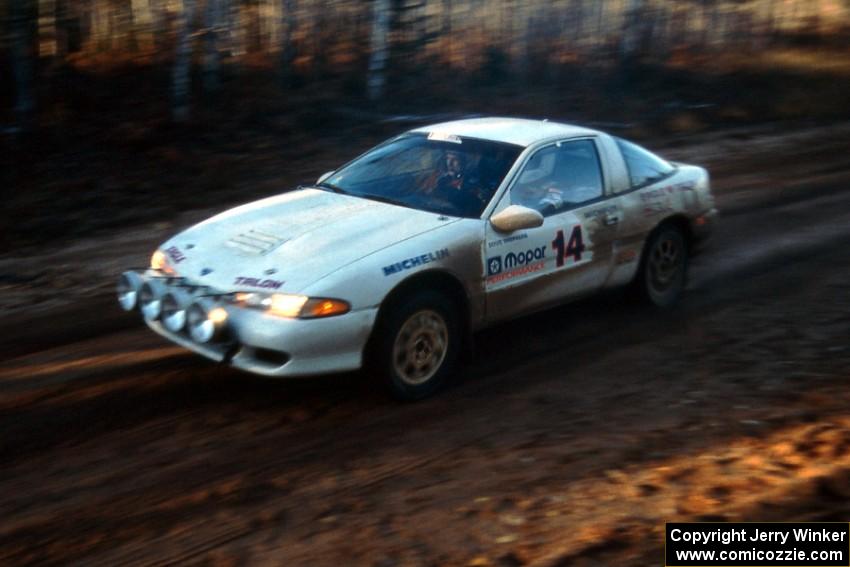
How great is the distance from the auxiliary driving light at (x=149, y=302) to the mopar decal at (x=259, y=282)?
581 mm

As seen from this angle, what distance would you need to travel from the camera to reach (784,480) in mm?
5168

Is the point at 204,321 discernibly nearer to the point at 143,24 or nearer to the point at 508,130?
the point at 508,130

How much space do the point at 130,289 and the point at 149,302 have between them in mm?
242

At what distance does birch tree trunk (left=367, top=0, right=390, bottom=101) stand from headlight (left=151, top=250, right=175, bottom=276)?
11411 mm

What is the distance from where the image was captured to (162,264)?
A: 6504mm

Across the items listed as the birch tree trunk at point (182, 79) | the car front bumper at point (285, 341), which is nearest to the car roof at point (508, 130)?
the car front bumper at point (285, 341)

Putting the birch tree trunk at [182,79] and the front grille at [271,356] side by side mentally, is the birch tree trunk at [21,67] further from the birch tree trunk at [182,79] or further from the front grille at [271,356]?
the front grille at [271,356]

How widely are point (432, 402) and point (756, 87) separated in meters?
17.0

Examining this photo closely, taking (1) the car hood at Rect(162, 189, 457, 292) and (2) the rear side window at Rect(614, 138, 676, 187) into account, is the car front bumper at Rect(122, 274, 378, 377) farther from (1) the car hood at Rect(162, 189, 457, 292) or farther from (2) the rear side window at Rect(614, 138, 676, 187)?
(2) the rear side window at Rect(614, 138, 676, 187)

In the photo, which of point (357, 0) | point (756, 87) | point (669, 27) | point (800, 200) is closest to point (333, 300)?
point (800, 200)

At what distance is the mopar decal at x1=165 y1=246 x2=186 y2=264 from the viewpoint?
6370 mm

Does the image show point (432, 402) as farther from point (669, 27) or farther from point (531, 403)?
point (669, 27)

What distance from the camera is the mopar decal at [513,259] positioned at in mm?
6566

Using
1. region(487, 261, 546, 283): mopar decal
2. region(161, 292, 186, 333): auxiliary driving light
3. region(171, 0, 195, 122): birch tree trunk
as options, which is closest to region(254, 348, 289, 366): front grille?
region(161, 292, 186, 333): auxiliary driving light
